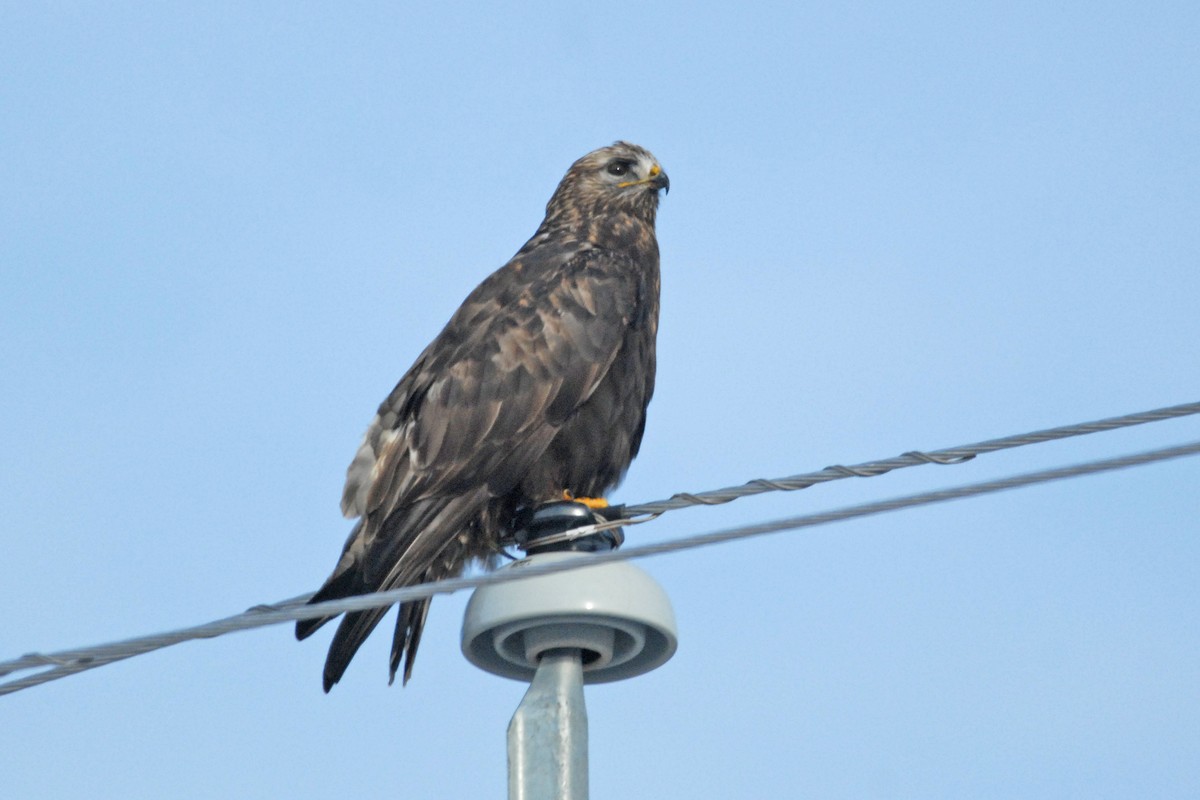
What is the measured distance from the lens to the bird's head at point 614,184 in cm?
862

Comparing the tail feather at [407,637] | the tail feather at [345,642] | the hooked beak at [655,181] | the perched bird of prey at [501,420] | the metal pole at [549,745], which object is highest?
the hooked beak at [655,181]

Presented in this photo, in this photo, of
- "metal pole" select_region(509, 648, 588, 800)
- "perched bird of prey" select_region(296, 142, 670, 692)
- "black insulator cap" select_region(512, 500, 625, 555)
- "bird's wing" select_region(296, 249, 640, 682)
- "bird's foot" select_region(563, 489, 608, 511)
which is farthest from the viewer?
"perched bird of prey" select_region(296, 142, 670, 692)

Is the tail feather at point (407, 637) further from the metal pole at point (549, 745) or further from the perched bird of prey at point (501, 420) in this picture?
the metal pole at point (549, 745)

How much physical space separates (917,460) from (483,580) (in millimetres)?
1108

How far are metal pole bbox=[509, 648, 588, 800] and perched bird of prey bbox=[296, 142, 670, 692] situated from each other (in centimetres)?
199

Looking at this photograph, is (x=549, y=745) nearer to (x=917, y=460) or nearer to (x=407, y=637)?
(x=917, y=460)

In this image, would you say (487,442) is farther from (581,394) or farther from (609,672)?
(609,672)

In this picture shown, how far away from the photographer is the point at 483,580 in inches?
149

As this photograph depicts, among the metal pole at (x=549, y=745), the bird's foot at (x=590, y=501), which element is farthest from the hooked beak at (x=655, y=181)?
the metal pole at (x=549, y=745)

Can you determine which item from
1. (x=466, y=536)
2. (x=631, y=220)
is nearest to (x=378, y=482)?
(x=466, y=536)

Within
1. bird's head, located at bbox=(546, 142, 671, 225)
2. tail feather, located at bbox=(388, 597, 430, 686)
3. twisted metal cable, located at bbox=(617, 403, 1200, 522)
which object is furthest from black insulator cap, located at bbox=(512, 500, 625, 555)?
bird's head, located at bbox=(546, 142, 671, 225)

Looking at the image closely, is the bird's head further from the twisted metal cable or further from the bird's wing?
the twisted metal cable

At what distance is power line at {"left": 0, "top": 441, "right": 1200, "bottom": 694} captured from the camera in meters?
3.46

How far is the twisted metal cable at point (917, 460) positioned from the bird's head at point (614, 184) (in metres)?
3.79
